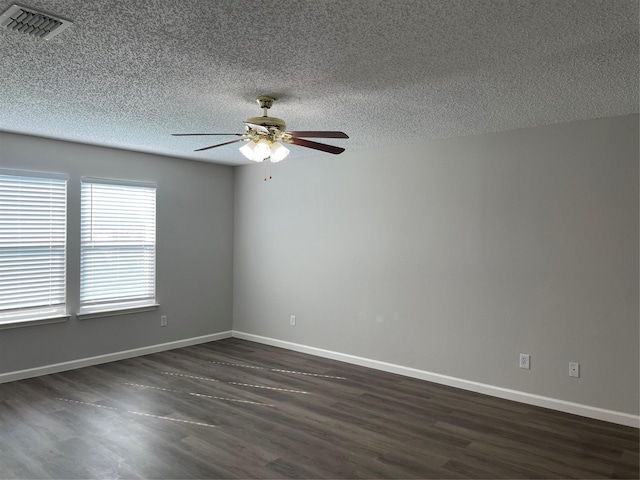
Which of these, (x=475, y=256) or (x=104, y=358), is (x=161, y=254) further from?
(x=475, y=256)

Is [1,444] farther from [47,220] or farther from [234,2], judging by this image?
[234,2]

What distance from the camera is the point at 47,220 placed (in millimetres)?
4754

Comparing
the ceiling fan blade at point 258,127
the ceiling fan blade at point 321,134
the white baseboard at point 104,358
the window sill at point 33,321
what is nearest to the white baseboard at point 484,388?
the white baseboard at point 104,358

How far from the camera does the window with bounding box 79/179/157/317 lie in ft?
16.6

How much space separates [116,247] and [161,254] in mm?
569

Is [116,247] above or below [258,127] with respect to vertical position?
below

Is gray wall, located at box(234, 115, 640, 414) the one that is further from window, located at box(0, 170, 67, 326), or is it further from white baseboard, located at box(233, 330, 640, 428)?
window, located at box(0, 170, 67, 326)

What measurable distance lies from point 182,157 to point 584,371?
4704mm

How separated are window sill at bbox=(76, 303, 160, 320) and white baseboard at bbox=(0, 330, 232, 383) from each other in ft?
→ 1.41

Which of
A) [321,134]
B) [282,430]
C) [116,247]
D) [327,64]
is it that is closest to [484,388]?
[282,430]

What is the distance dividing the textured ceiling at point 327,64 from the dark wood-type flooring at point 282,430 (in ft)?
7.61

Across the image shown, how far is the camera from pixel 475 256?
4.43m

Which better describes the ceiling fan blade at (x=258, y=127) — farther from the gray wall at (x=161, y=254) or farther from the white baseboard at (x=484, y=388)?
the white baseboard at (x=484, y=388)

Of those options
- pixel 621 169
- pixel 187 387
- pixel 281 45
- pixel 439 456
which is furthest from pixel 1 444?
pixel 621 169
